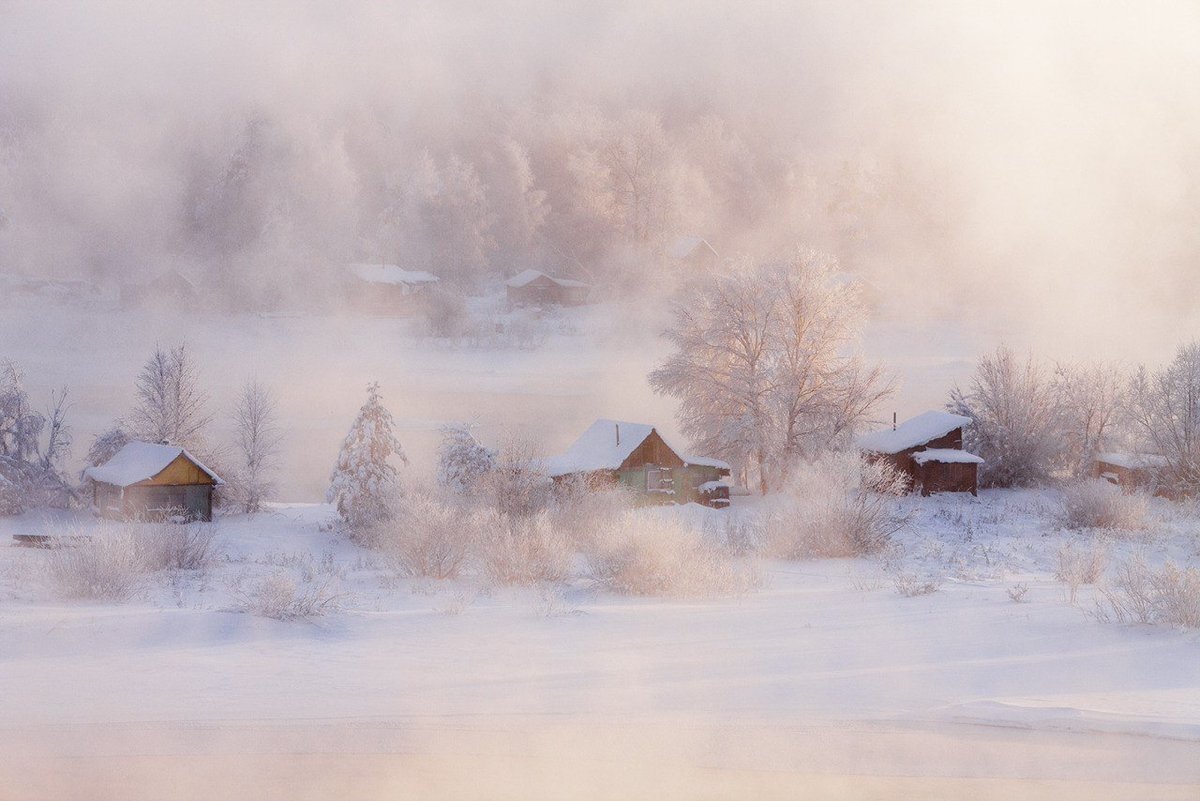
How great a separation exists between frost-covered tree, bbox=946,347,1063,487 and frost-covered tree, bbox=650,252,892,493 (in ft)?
13.5

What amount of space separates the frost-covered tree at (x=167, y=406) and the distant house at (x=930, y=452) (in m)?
19.9

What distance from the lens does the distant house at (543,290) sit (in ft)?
122

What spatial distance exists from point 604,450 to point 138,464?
12194 millimetres

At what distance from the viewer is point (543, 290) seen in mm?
37656

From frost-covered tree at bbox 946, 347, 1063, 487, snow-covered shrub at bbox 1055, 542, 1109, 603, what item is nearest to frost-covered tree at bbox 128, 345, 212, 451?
snow-covered shrub at bbox 1055, 542, 1109, 603

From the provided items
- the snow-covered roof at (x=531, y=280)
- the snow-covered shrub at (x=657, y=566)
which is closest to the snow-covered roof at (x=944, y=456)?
the snow-covered roof at (x=531, y=280)

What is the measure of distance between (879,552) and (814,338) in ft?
47.4

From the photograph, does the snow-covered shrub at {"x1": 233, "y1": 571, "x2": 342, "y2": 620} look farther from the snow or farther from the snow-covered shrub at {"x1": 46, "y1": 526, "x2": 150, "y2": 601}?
the snow

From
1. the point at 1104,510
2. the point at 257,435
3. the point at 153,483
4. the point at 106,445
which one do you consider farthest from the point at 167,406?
the point at 1104,510

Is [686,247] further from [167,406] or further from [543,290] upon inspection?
[167,406]

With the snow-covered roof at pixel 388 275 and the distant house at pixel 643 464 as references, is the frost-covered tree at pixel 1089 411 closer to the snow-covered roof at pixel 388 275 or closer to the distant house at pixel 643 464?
the distant house at pixel 643 464

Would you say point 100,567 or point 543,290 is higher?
point 543,290

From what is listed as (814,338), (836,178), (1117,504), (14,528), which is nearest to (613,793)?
(1117,504)

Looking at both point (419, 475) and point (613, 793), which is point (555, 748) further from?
point (419, 475)
